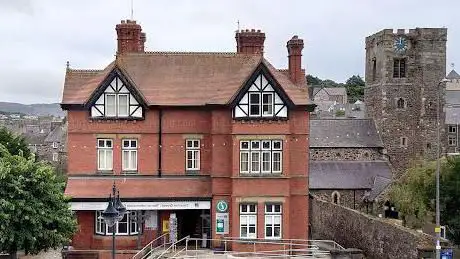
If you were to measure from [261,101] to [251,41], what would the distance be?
5201 millimetres

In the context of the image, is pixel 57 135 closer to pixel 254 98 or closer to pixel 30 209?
pixel 254 98

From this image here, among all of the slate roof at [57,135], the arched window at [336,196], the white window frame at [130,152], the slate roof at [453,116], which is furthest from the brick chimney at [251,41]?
the slate roof at [57,135]

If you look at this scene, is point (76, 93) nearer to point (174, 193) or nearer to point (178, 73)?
point (178, 73)

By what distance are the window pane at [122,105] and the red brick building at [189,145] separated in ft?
0.17

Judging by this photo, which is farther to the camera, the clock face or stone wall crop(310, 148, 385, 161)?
the clock face

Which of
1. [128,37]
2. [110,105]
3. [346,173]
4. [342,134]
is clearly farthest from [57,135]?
[110,105]

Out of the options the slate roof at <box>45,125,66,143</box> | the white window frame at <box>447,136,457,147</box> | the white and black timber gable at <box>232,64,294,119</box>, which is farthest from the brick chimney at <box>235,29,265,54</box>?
the slate roof at <box>45,125,66,143</box>

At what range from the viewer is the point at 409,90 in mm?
63062

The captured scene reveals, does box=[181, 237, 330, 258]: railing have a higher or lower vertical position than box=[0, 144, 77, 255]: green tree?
lower

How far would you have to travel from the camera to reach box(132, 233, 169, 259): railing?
30.5 m

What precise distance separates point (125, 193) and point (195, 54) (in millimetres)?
8596

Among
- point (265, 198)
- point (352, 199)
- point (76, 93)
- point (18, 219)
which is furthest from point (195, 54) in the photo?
point (352, 199)

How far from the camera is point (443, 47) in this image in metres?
61.8

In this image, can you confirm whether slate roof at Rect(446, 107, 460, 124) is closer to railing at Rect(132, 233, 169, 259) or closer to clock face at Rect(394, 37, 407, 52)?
clock face at Rect(394, 37, 407, 52)
